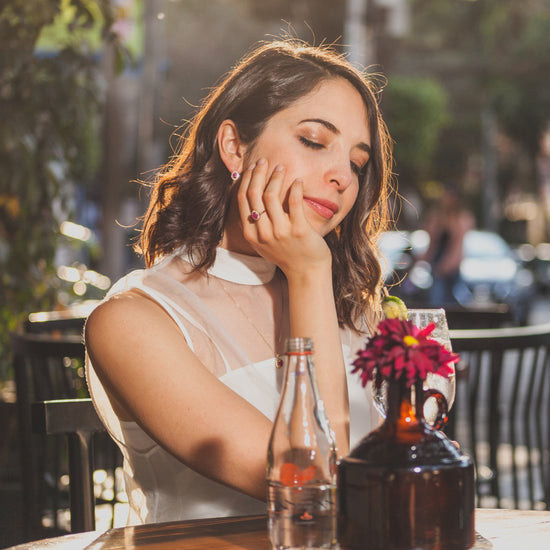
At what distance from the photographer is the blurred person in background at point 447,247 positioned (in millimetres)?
11242

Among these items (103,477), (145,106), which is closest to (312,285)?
(103,477)

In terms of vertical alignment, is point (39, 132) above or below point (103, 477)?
above

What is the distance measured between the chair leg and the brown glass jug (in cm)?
100

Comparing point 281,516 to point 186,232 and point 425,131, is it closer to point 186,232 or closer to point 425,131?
point 186,232

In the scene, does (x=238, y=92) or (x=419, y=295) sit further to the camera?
(x=419, y=295)

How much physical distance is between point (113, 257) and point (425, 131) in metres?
19.9

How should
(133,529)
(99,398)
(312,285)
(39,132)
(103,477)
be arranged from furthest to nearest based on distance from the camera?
1. (39,132)
2. (103,477)
3. (99,398)
4. (312,285)
5. (133,529)

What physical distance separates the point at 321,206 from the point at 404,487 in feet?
3.41

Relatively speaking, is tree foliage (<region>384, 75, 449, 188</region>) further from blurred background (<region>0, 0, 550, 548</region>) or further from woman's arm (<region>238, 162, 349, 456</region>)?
woman's arm (<region>238, 162, 349, 456</region>)

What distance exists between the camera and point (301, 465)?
136 centimetres

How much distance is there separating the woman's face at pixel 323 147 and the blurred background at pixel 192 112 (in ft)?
2.10

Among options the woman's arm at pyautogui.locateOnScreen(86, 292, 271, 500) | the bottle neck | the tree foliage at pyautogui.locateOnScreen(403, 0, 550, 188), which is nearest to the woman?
the woman's arm at pyautogui.locateOnScreen(86, 292, 271, 500)

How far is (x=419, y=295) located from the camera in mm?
13922

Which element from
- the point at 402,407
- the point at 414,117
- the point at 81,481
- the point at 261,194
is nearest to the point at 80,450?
the point at 81,481
